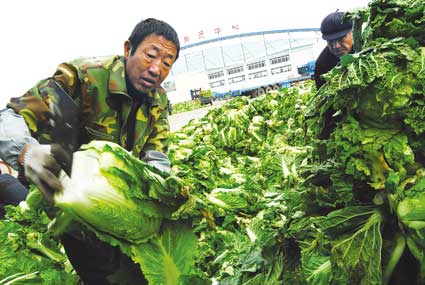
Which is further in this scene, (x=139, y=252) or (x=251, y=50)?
(x=251, y=50)

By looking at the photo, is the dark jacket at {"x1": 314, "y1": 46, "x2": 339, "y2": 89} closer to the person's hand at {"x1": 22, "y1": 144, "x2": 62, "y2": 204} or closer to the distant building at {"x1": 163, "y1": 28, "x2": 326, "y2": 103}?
the person's hand at {"x1": 22, "y1": 144, "x2": 62, "y2": 204}

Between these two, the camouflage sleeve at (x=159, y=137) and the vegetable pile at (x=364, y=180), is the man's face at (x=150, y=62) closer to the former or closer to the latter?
the camouflage sleeve at (x=159, y=137)

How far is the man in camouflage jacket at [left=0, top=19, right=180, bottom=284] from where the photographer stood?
2.43 metres

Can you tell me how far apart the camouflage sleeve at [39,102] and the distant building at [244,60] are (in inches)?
1553

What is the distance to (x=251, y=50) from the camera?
214ft

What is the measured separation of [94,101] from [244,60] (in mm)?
55688

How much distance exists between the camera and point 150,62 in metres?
2.76

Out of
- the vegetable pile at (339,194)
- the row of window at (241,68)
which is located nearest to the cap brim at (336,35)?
the vegetable pile at (339,194)

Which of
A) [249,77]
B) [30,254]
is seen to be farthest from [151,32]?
[249,77]

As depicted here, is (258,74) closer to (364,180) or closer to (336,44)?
(336,44)

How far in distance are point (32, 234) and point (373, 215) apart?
10.3 ft

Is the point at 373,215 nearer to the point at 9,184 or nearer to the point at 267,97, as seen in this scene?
the point at 9,184

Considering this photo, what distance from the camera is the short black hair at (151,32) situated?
9.25 ft

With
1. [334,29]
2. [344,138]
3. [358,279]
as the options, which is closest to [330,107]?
[344,138]
